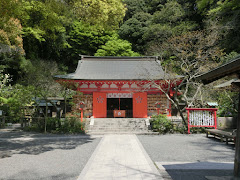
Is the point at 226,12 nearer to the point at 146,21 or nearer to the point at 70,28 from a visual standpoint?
the point at 146,21

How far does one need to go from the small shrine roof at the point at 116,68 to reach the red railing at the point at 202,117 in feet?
16.5

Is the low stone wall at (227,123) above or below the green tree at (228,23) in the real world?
below

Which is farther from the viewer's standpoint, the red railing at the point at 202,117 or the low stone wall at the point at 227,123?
the low stone wall at the point at 227,123

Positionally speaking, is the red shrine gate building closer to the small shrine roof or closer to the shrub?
the small shrine roof

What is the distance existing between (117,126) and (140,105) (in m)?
3.44

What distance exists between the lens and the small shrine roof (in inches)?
574

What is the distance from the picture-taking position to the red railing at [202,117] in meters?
9.77

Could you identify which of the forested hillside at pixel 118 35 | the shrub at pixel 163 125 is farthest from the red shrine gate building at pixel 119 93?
the shrub at pixel 163 125

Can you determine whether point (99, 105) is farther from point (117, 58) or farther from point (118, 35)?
point (118, 35)

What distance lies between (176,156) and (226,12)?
629 inches

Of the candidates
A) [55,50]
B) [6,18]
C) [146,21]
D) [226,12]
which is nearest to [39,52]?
[55,50]

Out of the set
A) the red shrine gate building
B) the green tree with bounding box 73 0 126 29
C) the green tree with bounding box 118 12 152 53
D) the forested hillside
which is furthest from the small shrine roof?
the green tree with bounding box 118 12 152 53

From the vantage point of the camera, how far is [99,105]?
14453mm

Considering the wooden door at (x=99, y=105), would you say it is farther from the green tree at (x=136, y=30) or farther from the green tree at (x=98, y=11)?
the green tree at (x=136, y=30)
